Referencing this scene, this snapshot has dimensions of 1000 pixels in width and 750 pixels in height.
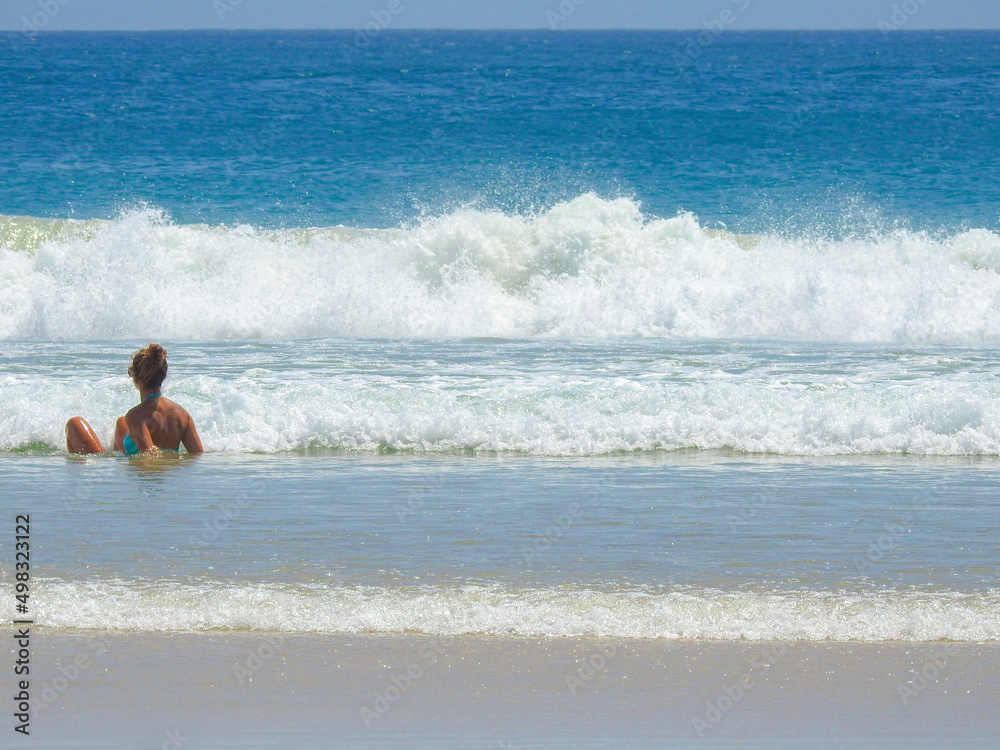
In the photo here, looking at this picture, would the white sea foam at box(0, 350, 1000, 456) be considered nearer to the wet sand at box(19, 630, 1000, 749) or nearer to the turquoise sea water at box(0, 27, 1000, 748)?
the turquoise sea water at box(0, 27, 1000, 748)

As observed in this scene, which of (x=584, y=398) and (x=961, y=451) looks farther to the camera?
(x=584, y=398)

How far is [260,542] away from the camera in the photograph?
5.46 metres

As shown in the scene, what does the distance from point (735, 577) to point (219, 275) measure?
12343 millimetres

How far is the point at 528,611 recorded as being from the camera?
4.46 metres

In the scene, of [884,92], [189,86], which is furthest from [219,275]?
[884,92]

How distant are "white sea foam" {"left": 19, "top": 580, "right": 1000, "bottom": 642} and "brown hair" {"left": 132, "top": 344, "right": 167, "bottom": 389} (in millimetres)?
3243

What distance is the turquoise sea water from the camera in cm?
483

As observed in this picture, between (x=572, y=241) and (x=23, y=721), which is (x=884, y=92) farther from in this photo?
(x=23, y=721)

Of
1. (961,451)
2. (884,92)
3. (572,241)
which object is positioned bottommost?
(961,451)

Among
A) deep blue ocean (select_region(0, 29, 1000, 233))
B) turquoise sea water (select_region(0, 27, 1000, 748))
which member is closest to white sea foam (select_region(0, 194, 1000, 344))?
turquoise sea water (select_region(0, 27, 1000, 748))

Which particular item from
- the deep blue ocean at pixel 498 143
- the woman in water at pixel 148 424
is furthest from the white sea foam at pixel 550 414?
the deep blue ocean at pixel 498 143

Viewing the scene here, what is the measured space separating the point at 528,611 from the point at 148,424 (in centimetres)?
417

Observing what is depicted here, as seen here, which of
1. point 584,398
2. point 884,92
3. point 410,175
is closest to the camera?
point 584,398

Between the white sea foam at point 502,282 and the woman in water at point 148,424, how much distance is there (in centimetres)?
598
